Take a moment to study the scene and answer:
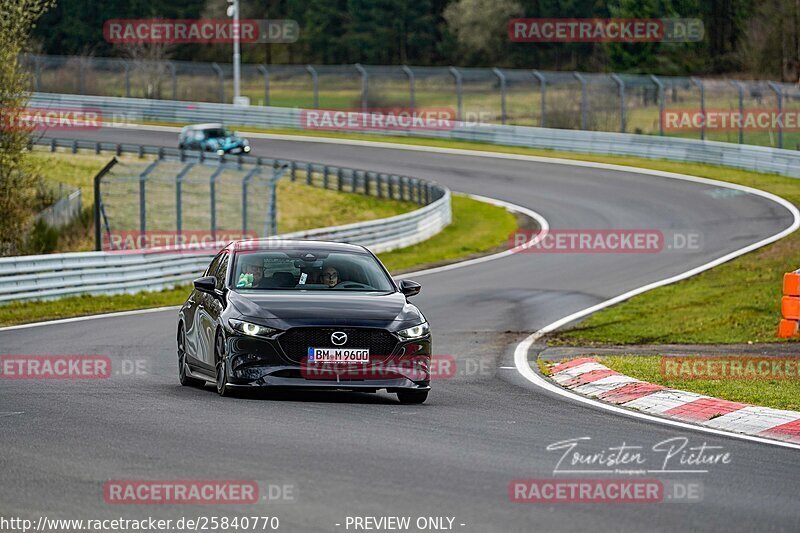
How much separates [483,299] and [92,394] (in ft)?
40.3

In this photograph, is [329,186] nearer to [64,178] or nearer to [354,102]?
[64,178]

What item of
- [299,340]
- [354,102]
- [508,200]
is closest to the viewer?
[299,340]

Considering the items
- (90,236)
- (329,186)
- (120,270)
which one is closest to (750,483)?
(120,270)

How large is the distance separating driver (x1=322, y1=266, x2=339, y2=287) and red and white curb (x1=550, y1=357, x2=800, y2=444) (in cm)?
273

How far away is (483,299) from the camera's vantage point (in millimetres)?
23172

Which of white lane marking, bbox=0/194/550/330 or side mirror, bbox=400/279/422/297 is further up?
side mirror, bbox=400/279/422/297

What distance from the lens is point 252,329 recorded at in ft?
36.7

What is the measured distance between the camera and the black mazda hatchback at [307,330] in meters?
11.1

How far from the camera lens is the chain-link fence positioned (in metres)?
48.0

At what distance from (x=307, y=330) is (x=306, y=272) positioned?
1309 millimetres

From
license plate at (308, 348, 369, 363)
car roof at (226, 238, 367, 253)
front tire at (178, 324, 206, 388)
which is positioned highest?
car roof at (226, 238, 367, 253)

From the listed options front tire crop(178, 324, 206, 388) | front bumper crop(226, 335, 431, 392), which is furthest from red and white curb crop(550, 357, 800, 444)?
front tire crop(178, 324, 206, 388)

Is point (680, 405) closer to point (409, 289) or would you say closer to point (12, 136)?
point (409, 289)

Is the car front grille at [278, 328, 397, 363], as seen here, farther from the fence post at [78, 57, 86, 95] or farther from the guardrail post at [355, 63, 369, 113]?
the fence post at [78, 57, 86, 95]
